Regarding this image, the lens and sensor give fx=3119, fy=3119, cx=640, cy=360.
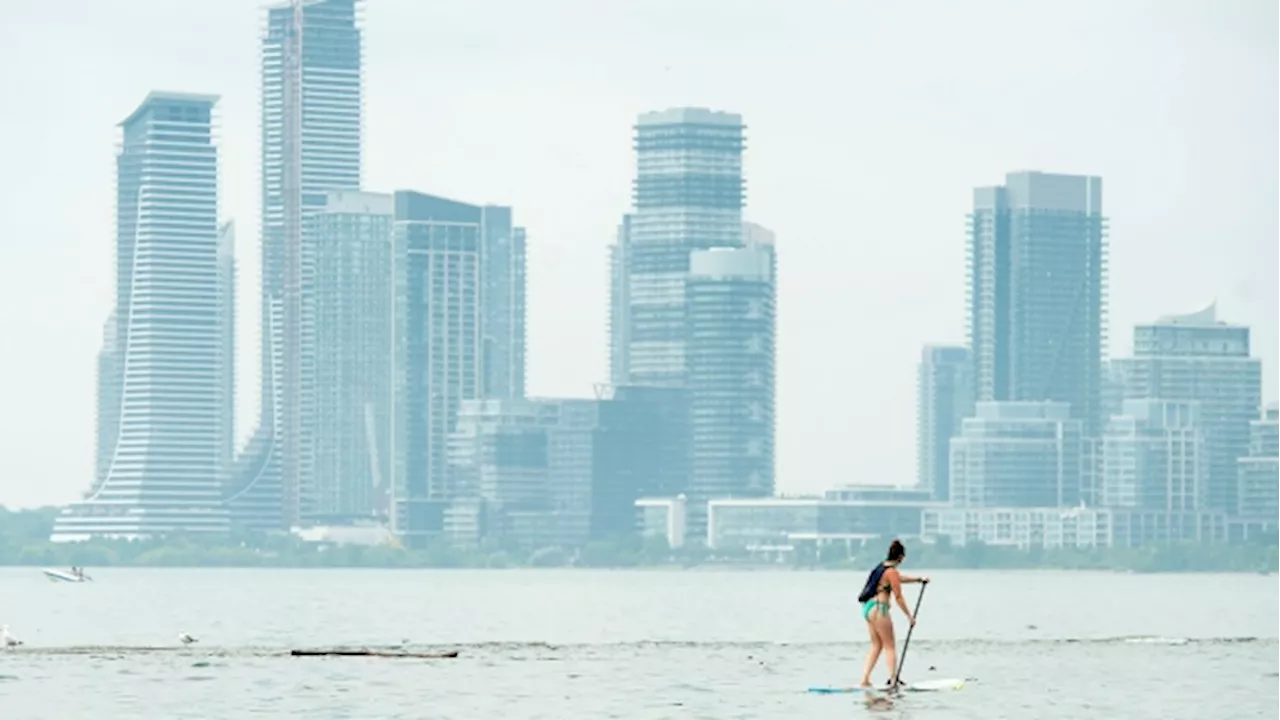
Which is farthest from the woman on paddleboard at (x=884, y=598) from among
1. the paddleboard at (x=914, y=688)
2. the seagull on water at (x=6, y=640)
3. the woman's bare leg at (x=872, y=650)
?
the seagull on water at (x=6, y=640)

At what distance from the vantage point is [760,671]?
3066 inches

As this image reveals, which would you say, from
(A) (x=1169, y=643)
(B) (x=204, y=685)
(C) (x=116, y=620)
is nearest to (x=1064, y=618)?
(C) (x=116, y=620)

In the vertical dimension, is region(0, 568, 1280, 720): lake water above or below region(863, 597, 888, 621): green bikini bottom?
below

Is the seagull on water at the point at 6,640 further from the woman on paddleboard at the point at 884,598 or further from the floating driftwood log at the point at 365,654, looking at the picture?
the woman on paddleboard at the point at 884,598

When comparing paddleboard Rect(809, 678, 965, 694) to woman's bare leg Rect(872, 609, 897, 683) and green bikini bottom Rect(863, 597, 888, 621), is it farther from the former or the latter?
green bikini bottom Rect(863, 597, 888, 621)

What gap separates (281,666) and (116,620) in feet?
220

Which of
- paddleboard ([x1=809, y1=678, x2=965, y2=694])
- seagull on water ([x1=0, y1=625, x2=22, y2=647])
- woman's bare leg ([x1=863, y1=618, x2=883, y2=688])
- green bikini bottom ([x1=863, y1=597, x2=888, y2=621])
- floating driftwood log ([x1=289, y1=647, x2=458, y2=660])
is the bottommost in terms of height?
seagull on water ([x1=0, y1=625, x2=22, y2=647])

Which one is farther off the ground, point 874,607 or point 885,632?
point 874,607

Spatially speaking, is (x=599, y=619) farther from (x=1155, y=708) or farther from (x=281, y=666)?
(x=1155, y=708)

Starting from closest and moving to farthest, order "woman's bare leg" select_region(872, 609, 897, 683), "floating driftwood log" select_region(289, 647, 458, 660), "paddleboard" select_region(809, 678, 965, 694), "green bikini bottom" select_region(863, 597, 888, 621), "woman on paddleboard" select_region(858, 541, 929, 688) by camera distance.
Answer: "woman on paddleboard" select_region(858, 541, 929, 688) < "green bikini bottom" select_region(863, 597, 888, 621) < "woman's bare leg" select_region(872, 609, 897, 683) < "paddleboard" select_region(809, 678, 965, 694) < "floating driftwood log" select_region(289, 647, 458, 660)

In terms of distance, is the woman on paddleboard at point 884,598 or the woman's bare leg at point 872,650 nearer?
the woman on paddleboard at point 884,598

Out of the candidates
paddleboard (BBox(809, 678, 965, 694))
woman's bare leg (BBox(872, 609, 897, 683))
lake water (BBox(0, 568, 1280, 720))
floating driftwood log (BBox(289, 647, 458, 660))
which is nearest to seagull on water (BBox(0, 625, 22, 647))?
lake water (BBox(0, 568, 1280, 720))

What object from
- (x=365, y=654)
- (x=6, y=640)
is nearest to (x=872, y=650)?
(x=365, y=654)

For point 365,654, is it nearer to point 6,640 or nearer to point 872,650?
point 6,640
